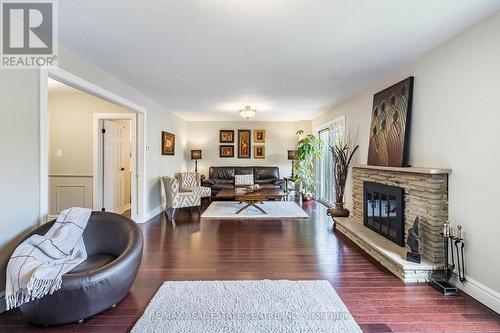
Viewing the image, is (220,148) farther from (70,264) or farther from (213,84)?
(70,264)

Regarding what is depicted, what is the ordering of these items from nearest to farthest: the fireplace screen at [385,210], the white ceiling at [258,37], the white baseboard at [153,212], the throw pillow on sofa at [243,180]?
1. the white ceiling at [258,37]
2. the fireplace screen at [385,210]
3. the white baseboard at [153,212]
4. the throw pillow on sofa at [243,180]

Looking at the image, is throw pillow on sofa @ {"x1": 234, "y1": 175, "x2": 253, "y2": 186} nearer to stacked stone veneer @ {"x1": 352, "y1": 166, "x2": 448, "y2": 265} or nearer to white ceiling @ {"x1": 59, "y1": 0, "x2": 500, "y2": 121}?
white ceiling @ {"x1": 59, "y1": 0, "x2": 500, "y2": 121}

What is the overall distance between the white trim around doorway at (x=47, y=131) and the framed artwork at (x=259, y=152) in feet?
13.5

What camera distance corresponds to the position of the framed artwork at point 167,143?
5883 millimetres

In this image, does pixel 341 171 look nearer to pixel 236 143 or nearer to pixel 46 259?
pixel 236 143

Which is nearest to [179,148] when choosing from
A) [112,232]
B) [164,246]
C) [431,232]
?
[164,246]

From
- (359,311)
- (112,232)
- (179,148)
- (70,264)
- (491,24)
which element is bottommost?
(359,311)

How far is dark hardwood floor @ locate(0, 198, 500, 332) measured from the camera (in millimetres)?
1895

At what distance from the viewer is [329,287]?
2.36 meters

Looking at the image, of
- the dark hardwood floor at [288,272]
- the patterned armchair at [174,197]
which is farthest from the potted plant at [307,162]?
the patterned armchair at [174,197]

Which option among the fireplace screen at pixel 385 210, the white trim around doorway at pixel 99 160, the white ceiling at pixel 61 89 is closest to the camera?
the fireplace screen at pixel 385 210

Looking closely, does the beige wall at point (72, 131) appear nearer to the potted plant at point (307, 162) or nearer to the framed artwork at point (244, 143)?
the framed artwork at point (244, 143)

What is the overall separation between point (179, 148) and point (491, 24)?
263 inches

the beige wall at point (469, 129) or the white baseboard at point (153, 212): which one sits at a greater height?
the beige wall at point (469, 129)
